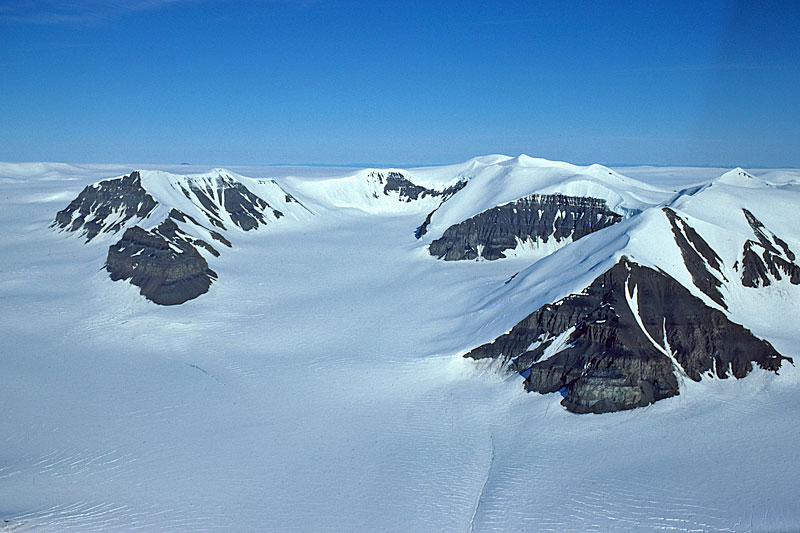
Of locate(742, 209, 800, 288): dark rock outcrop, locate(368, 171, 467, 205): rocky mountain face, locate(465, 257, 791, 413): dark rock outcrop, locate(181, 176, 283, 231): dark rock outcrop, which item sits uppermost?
locate(368, 171, 467, 205): rocky mountain face

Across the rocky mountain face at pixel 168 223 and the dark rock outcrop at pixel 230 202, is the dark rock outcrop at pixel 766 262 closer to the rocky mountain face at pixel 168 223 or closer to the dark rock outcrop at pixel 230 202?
the rocky mountain face at pixel 168 223

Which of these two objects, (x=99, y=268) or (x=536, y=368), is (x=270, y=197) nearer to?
(x=99, y=268)

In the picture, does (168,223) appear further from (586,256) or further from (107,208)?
(586,256)

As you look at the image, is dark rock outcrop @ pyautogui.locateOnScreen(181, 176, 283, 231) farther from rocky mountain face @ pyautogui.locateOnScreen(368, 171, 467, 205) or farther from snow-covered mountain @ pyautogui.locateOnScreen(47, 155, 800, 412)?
rocky mountain face @ pyautogui.locateOnScreen(368, 171, 467, 205)

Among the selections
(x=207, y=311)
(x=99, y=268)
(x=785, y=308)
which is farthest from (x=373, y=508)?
(x=99, y=268)

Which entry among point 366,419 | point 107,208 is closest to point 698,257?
point 366,419

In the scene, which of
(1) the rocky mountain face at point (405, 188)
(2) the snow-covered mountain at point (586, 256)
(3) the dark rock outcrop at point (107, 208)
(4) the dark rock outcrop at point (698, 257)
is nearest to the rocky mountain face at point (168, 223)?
(3) the dark rock outcrop at point (107, 208)

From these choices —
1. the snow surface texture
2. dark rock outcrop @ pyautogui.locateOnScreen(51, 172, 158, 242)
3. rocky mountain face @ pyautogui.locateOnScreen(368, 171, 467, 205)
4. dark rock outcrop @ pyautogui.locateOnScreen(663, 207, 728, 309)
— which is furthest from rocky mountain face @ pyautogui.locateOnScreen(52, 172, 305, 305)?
dark rock outcrop @ pyautogui.locateOnScreen(663, 207, 728, 309)
